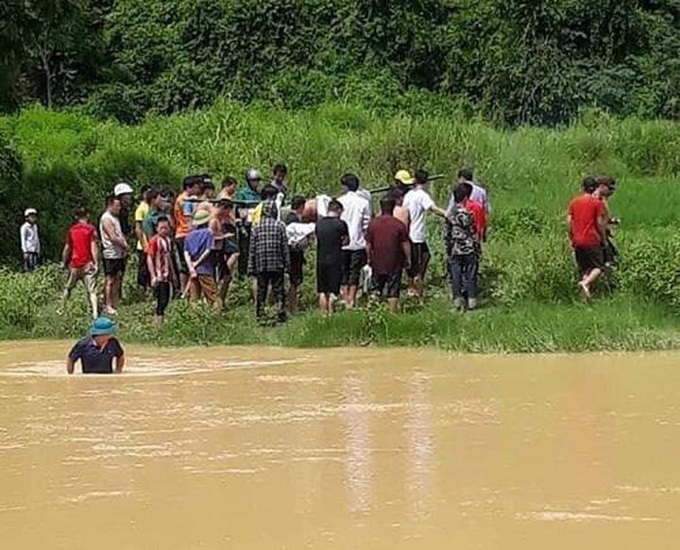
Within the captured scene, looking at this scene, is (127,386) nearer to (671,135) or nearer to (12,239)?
(12,239)

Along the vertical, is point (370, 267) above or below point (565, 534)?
above

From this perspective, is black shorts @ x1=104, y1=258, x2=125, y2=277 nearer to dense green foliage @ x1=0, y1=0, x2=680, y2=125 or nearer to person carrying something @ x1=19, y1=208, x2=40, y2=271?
person carrying something @ x1=19, y1=208, x2=40, y2=271

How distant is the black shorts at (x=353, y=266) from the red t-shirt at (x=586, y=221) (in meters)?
2.35

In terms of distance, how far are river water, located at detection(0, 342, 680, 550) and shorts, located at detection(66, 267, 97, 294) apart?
3.47 m

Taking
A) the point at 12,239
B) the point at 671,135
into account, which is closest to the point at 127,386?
the point at 12,239

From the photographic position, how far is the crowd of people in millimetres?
15539

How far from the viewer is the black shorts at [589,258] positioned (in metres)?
15.4

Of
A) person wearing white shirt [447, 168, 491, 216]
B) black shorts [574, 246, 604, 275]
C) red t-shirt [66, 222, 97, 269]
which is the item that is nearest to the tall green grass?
black shorts [574, 246, 604, 275]

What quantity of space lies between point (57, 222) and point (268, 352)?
357 inches

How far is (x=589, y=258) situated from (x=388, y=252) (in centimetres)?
215

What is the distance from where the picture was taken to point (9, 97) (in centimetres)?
2394

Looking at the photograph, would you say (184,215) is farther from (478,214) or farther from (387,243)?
(478,214)

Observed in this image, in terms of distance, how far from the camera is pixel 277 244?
1570 cm

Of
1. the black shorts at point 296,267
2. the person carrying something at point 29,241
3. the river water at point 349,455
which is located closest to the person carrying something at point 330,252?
the black shorts at point 296,267
